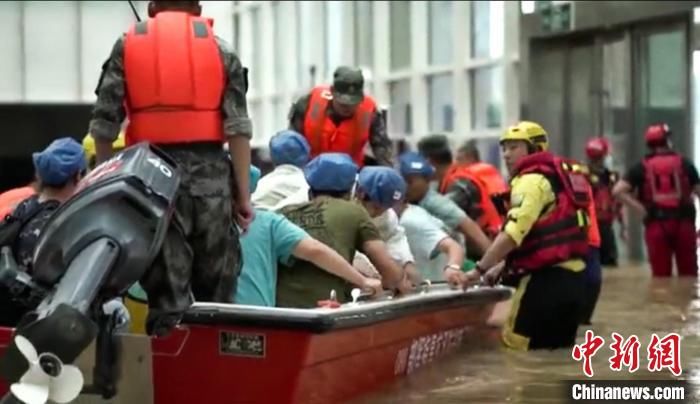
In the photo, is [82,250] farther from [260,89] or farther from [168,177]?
[260,89]

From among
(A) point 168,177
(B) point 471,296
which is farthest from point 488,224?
(A) point 168,177

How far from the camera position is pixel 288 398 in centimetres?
662

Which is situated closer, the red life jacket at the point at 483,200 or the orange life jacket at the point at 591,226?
the orange life jacket at the point at 591,226

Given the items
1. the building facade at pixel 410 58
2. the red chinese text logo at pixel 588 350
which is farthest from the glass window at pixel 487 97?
the red chinese text logo at pixel 588 350

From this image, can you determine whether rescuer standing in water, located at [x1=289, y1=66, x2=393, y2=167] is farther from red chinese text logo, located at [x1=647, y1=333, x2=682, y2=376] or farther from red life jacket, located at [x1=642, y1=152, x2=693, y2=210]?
red life jacket, located at [x1=642, y1=152, x2=693, y2=210]

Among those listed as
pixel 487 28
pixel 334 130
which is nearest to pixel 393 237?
pixel 334 130

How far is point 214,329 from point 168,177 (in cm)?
180

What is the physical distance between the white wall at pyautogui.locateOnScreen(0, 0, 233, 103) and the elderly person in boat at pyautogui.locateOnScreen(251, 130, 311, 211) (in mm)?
14738

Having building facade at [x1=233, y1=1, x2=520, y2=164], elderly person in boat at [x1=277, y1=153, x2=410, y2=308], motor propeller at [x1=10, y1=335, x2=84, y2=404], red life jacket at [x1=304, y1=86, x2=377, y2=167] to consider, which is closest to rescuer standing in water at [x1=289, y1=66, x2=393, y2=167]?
red life jacket at [x1=304, y1=86, x2=377, y2=167]

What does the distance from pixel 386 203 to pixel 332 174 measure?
958mm

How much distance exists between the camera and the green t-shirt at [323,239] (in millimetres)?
7656

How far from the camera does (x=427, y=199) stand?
1050cm
